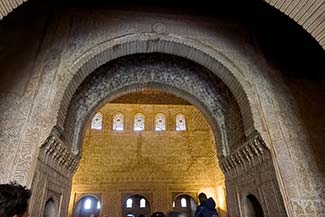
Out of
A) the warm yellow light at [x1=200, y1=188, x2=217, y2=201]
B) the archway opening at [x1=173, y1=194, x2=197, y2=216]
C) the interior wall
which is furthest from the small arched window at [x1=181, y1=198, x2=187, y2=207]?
the interior wall

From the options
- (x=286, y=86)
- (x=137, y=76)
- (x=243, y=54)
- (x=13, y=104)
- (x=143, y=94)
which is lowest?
(x=13, y=104)

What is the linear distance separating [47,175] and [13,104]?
4.83ft

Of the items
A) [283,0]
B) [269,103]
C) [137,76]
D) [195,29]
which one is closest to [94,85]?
[137,76]

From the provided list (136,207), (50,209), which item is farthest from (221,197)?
(50,209)

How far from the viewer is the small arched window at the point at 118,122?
13.9 metres

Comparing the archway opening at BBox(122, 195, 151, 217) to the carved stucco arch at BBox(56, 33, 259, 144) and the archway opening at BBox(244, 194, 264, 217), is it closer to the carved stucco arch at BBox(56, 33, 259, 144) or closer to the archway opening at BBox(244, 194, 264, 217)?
the archway opening at BBox(244, 194, 264, 217)

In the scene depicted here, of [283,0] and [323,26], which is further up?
[283,0]

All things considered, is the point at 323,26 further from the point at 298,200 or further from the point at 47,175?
the point at 47,175

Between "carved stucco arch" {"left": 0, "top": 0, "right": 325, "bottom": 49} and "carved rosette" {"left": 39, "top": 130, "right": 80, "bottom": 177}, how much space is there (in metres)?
2.22

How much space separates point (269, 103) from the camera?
15.8 ft

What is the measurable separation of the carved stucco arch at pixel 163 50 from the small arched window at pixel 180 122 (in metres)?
9.21

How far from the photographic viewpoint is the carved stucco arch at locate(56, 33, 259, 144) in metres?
4.75

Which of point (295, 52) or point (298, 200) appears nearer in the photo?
point (298, 200)

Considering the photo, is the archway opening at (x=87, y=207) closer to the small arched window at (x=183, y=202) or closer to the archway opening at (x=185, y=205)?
the archway opening at (x=185, y=205)
